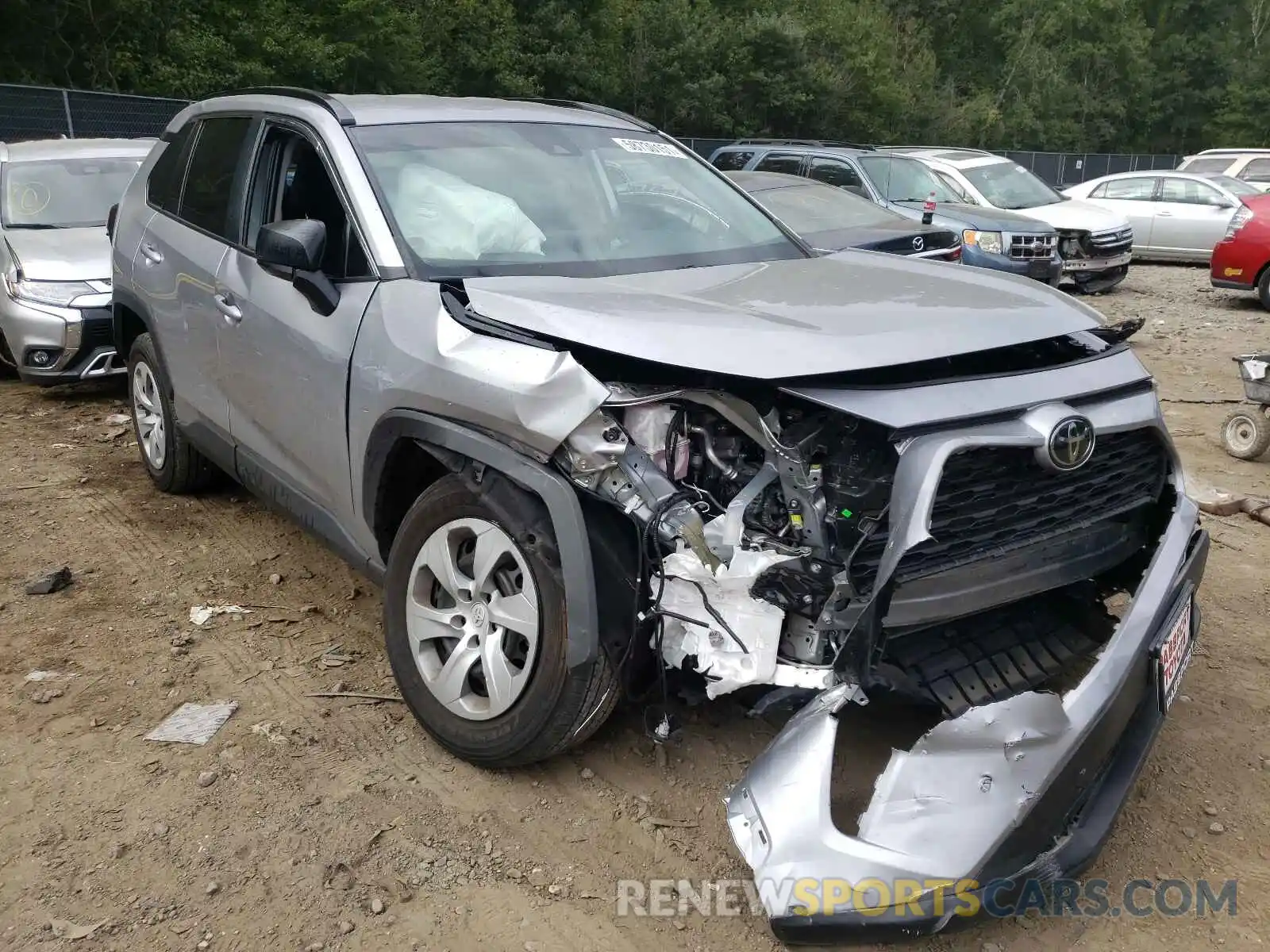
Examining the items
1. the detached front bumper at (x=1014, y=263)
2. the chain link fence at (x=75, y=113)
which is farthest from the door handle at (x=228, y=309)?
the chain link fence at (x=75, y=113)

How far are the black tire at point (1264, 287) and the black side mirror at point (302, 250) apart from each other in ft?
37.5

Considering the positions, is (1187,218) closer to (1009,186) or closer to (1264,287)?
(1009,186)

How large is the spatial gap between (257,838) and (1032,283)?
288 cm

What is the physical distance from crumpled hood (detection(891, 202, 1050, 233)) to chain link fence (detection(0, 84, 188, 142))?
959cm

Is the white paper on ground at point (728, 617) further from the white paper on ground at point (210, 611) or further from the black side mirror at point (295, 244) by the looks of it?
the white paper on ground at point (210, 611)

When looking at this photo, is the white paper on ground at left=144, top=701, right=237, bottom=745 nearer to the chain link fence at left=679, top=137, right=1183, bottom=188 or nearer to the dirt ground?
the dirt ground

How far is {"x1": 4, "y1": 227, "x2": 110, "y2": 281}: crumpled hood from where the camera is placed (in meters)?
7.20

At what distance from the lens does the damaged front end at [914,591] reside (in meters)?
2.34

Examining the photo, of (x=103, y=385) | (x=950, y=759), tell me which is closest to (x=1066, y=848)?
(x=950, y=759)

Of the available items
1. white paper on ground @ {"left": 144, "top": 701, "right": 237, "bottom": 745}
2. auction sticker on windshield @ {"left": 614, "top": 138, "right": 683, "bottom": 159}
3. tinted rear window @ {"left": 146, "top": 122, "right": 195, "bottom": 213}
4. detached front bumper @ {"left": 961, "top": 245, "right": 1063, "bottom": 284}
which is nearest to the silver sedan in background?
detached front bumper @ {"left": 961, "top": 245, "right": 1063, "bottom": 284}

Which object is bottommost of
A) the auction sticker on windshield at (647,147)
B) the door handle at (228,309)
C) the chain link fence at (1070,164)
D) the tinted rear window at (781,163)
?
the chain link fence at (1070,164)

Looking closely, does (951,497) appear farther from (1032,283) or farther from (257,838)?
(257,838)

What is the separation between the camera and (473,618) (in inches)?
119

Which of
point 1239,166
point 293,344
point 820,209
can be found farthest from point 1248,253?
point 293,344
